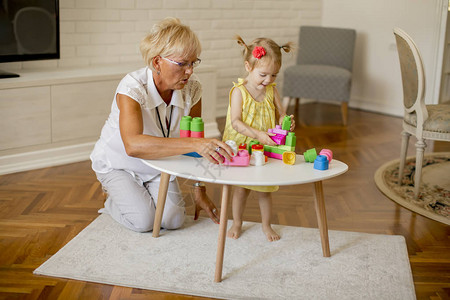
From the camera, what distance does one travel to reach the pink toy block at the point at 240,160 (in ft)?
7.72

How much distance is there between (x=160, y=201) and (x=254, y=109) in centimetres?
64

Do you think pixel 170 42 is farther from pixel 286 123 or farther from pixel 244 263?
pixel 244 263

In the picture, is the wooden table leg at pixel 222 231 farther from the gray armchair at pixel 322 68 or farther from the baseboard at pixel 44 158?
the gray armchair at pixel 322 68

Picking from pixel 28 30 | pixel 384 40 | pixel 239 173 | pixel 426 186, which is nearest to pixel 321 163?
pixel 239 173

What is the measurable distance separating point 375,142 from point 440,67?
4.23 ft

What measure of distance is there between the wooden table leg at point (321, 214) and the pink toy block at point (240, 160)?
0.34 m

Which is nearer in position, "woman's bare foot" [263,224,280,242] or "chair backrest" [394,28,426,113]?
"woman's bare foot" [263,224,280,242]

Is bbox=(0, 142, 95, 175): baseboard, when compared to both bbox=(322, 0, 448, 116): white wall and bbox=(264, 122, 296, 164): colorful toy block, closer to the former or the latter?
bbox=(264, 122, 296, 164): colorful toy block

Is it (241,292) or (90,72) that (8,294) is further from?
(90,72)

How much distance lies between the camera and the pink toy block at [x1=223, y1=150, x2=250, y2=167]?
2354 millimetres

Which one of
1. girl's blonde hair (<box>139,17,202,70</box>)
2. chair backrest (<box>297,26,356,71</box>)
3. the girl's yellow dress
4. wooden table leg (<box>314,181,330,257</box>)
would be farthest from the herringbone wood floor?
chair backrest (<box>297,26,356,71</box>)

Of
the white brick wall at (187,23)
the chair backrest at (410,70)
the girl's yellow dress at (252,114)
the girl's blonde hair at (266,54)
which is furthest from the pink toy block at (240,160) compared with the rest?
the white brick wall at (187,23)

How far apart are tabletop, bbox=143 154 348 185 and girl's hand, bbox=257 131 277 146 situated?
11 cm

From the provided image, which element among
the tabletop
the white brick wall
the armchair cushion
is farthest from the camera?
the armchair cushion
